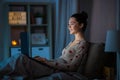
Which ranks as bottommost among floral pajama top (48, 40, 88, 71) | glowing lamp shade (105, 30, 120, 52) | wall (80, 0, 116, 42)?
floral pajama top (48, 40, 88, 71)

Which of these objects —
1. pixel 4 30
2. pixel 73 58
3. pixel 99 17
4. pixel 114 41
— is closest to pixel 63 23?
pixel 99 17

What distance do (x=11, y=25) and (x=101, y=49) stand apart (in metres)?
2.09

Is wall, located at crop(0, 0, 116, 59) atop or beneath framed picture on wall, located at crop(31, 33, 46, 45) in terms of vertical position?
atop

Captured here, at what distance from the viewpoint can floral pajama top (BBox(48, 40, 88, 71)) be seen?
2793 millimetres

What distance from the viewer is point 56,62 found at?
2814mm

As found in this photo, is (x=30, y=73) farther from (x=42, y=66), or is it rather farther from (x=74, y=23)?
(x=74, y=23)

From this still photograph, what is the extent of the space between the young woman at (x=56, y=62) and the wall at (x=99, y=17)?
1013mm

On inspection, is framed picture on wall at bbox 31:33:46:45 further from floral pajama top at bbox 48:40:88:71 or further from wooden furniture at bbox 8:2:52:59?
floral pajama top at bbox 48:40:88:71

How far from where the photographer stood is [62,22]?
4.39 metres

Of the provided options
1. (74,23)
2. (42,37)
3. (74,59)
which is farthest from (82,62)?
(42,37)

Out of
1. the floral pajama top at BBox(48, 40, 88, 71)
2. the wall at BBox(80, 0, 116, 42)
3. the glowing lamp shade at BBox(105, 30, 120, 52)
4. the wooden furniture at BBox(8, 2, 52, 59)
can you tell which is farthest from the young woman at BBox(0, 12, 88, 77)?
the wooden furniture at BBox(8, 2, 52, 59)

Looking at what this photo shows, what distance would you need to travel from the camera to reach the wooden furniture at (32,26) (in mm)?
4719

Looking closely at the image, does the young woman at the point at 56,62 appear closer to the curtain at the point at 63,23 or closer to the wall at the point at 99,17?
the wall at the point at 99,17

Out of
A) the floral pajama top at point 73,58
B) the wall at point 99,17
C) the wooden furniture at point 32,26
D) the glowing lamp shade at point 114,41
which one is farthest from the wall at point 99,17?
the glowing lamp shade at point 114,41
